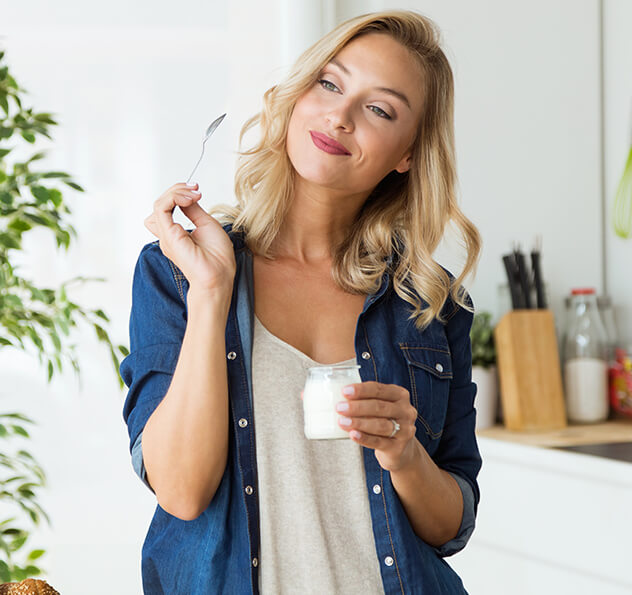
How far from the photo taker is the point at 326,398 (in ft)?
3.53

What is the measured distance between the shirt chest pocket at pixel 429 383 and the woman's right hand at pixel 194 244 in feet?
1.24

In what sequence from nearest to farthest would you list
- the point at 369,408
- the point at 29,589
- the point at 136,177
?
the point at 29,589, the point at 369,408, the point at 136,177

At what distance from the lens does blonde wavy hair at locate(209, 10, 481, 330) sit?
56.3 inches

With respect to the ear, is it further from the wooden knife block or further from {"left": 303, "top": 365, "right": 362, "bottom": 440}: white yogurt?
the wooden knife block

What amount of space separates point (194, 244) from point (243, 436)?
30cm

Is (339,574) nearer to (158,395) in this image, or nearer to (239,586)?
(239,586)

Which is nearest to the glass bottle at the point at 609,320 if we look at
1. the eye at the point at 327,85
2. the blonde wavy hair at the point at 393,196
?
the blonde wavy hair at the point at 393,196

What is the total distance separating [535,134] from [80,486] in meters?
1.94

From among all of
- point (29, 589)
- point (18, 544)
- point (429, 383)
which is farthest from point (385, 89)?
point (18, 544)

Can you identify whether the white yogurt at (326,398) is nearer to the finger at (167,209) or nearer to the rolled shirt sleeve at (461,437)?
the finger at (167,209)

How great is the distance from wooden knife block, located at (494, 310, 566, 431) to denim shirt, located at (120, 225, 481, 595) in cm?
130

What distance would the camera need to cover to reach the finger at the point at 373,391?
3.44 feet

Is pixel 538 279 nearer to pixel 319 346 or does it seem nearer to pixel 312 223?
pixel 312 223

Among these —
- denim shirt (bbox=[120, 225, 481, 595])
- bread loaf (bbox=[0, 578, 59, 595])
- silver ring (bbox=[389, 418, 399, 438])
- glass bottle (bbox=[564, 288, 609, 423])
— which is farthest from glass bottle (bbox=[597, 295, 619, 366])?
bread loaf (bbox=[0, 578, 59, 595])
